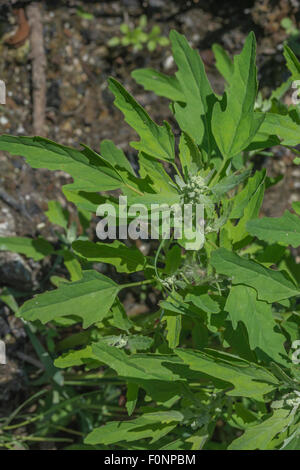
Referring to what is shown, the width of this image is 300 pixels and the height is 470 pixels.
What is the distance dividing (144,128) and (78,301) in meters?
0.47

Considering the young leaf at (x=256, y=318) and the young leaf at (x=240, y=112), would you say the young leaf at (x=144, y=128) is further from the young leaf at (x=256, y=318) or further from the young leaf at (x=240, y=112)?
the young leaf at (x=256, y=318)

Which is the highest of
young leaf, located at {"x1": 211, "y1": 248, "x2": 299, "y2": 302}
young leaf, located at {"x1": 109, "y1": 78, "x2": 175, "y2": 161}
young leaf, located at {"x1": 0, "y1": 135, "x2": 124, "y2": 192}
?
young leaf, located at {"x1": 109, "y1": 78, "x2": 175, "y2": 161}

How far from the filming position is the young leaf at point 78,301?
123 centimetres

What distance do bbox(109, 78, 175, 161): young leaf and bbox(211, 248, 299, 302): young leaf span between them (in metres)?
0.30

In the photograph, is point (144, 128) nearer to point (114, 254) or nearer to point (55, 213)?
point (114, 254)

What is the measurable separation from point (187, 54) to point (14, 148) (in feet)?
1.74

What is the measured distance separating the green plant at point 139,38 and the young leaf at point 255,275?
1443 millimetres

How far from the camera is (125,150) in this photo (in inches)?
87.0

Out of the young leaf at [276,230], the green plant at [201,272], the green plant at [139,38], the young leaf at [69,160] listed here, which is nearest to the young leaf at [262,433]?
the green plant at [201,272]

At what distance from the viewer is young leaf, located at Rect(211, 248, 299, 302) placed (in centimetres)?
115

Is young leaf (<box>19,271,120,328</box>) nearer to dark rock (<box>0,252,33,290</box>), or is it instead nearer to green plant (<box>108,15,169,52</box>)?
dark rock (<box>0,252,33,290</box>)

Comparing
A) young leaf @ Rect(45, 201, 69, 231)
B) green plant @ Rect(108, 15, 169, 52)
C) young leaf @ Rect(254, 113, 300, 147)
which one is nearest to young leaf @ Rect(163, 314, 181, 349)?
young leaf @ Rect(254, 113, 300, 147)
